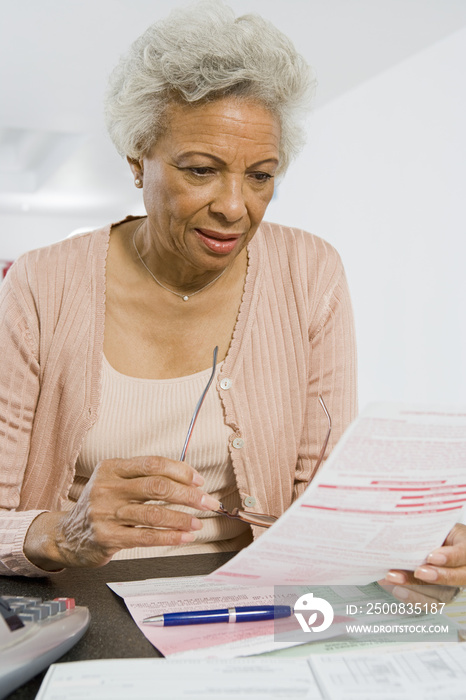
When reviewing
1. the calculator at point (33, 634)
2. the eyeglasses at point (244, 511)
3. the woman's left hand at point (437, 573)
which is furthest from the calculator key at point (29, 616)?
the woman's left hand at point (437, 573)

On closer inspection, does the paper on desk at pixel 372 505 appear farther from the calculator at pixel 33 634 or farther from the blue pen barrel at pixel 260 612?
the calculator at pixel 33 634

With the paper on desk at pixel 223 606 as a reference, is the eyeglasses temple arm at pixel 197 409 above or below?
above

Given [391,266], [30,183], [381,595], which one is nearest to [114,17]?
[391,266]

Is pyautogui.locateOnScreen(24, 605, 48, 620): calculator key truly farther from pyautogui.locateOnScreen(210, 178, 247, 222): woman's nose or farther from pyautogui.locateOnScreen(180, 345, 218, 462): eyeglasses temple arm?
pyautogui.locateOnScreen(210, 178, 247, 222): woman's nose

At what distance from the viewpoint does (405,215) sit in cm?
459

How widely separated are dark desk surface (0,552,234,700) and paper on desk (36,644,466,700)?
0.03m

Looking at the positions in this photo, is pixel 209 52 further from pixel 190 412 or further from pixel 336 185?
pixel 336 185

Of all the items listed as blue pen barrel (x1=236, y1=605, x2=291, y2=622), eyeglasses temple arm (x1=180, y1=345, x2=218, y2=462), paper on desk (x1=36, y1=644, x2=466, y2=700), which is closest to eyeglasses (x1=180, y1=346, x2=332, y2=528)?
eyeglasses temple arm (x1=180, y1=345, x2=218, y2=462)

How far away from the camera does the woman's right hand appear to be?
787 mm

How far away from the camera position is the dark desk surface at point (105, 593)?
2.21 feet

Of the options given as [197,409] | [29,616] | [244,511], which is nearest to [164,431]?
[197,409]

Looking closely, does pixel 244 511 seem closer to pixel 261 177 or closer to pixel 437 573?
pixel 437 573

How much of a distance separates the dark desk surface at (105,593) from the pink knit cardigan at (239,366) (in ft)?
0.64

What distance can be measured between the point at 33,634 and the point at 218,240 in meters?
0.65
